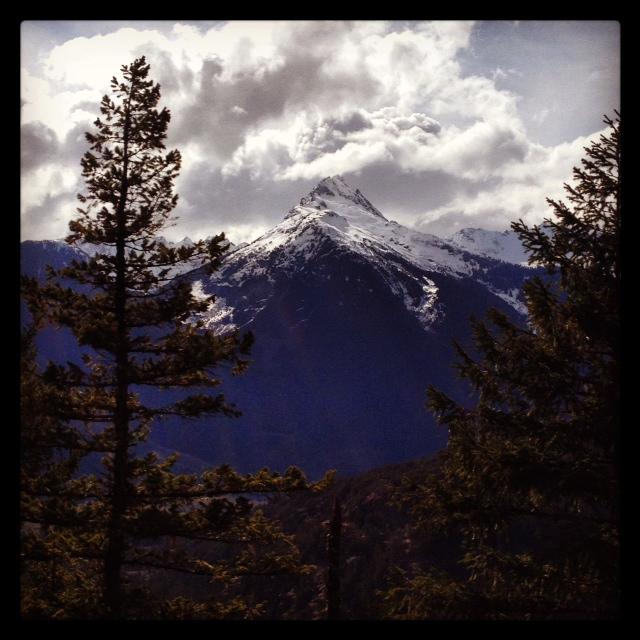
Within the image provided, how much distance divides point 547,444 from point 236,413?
4858 mm

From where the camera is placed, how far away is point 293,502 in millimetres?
112125

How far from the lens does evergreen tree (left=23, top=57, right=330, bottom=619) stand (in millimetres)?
8859

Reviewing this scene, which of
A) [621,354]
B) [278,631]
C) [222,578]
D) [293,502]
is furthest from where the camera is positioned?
[293,502]

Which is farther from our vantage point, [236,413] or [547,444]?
[236,413]

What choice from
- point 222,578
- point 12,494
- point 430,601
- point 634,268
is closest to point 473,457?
point 430,601

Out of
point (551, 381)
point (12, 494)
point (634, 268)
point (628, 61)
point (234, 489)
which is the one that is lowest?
point (234, 489)

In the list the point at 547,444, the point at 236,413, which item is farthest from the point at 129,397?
the point at 547,444

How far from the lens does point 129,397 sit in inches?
387

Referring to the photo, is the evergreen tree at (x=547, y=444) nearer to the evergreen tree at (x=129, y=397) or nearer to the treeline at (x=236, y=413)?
the treeline at (x=236, y=413)

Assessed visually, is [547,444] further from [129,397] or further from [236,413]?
[129,397]

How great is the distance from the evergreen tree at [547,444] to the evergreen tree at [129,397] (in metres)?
3.05

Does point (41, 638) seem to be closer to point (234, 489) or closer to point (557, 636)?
point (234, 489)

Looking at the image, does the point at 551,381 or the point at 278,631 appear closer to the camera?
Answer: the point at 278,631

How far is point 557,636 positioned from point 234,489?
17.9ft
